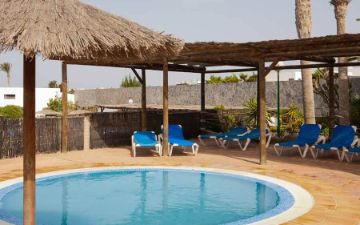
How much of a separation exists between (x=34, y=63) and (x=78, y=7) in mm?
790

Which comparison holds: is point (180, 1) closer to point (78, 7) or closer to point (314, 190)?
point (314, 190)

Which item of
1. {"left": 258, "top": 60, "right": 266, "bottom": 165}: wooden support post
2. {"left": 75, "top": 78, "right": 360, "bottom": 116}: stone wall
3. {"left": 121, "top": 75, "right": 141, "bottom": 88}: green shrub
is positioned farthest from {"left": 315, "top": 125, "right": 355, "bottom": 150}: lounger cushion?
{"left": 121, "top": 75, "right": 141, "bottom": 88}: green shrub

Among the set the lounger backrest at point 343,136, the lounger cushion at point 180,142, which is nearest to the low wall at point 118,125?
the lounger cushion at point 180,142

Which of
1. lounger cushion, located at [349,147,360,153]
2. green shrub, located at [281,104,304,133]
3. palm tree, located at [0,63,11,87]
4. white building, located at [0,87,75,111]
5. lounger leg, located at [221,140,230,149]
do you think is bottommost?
lounger leg, located at [221,140,230,149]

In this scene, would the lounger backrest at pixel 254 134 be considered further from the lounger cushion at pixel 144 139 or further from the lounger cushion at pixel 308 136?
the lounger cushion at pixel 144 139

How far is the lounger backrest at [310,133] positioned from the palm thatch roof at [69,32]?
8.29m

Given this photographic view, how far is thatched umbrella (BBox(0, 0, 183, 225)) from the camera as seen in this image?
14.3 ft

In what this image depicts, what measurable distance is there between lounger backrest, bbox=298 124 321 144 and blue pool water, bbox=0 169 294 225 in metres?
3.75

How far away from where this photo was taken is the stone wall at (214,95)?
23.4 metres

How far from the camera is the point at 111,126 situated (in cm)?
1496

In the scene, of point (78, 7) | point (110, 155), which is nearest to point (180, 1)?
point (110, 155)

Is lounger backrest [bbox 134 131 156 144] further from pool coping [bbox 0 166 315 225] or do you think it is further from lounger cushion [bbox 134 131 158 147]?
pool coping [bbox 0 166 315 225]

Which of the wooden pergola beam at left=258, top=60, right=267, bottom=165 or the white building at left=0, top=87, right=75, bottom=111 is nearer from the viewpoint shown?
the wooden pergola beam at left=258, top=60, right=267, bottom=165

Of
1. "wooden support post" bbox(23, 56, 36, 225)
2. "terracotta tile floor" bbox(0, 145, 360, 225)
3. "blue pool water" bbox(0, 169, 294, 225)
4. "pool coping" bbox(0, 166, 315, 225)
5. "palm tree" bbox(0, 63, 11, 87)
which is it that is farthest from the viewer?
"palm tree" bbox(0, 63, 11, 87)
